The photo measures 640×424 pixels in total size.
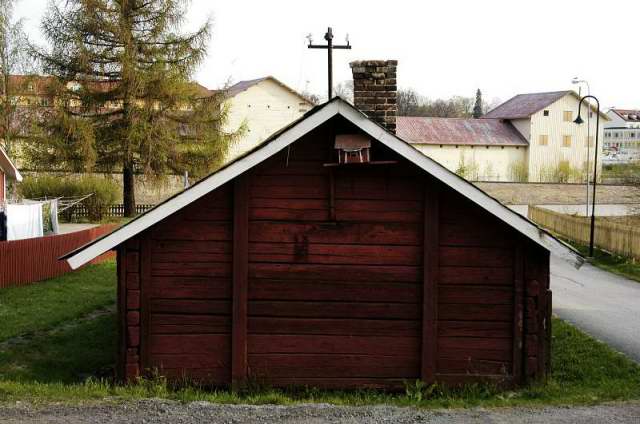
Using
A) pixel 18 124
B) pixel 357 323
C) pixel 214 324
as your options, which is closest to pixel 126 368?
pixel 214 324

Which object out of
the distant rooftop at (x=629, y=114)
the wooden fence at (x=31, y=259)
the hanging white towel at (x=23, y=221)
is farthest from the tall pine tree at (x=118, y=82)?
the distant rooftop at (x=629, y=114)

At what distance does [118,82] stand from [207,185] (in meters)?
33.7

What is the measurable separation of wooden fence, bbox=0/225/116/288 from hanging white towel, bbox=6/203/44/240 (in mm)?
4932

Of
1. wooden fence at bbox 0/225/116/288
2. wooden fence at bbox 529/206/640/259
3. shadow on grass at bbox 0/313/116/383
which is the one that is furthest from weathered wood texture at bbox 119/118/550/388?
wooden fence at bbox 529/206/640/259

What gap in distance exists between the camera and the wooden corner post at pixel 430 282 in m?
10.7

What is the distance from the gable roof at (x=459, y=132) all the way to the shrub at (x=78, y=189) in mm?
32094

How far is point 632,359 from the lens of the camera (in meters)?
13.1

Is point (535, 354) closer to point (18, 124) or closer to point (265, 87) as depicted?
point (18, 124)

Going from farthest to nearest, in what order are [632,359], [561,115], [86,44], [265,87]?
[561,115] → [265,87] → [86,44] → [632,359]

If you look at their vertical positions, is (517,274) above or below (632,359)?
above

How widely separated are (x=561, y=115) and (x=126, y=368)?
69.2m

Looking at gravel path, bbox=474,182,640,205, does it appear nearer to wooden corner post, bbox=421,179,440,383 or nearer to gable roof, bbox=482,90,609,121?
gable roof, bbox=482,90,609,121

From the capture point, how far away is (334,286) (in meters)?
10.8

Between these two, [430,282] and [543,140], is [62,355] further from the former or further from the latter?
[543,140]
